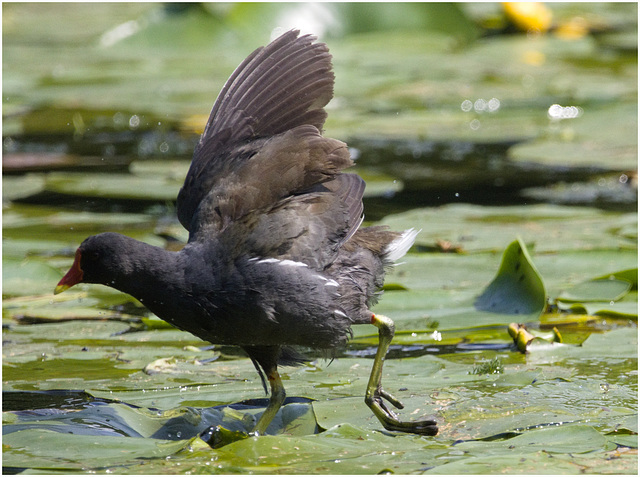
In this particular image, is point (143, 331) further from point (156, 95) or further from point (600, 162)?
point (156, 95)

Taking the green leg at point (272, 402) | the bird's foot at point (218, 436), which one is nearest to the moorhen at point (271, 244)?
the green leg at point (272, 402)

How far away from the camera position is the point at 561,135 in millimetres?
6266

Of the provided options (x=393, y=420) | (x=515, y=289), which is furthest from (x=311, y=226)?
(x=515, y=289)

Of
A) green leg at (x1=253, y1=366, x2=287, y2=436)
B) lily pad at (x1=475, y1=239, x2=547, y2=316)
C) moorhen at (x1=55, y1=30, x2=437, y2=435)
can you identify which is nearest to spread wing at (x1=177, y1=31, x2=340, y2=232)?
moorhen at (x1=55, y1=30, x2=437, y2=435)

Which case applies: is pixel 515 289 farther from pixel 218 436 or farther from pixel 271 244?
pixel 218 436

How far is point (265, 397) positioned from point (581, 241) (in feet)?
6.22

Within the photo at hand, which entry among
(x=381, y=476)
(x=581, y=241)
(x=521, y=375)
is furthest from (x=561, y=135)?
(x=381, y=476)

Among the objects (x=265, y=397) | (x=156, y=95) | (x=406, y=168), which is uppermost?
(x=156, y=95)

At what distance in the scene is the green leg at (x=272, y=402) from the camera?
2.68 metres

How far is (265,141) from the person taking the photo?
307 centimetres

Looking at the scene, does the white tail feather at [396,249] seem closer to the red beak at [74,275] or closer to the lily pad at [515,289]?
the lily pad at [515,289]

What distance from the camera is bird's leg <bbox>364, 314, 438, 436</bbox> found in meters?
2.55

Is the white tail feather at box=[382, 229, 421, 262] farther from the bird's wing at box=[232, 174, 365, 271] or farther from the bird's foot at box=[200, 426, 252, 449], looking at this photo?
the bird's foot at box=[200, 426, 252, 449]

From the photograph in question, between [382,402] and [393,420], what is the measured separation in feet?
0.53
